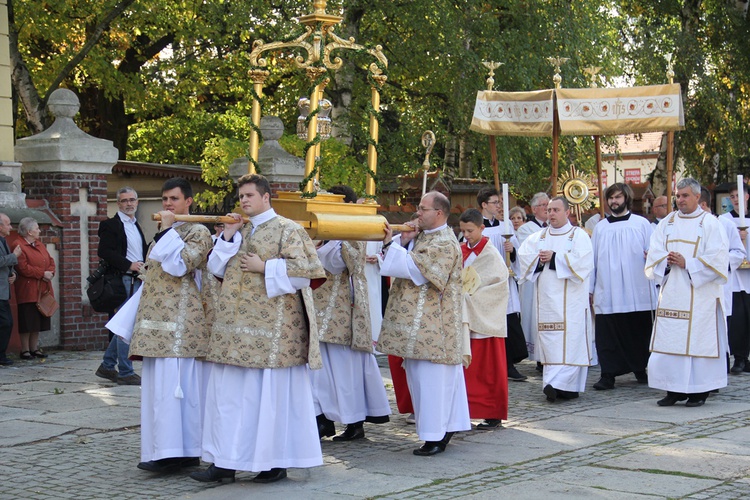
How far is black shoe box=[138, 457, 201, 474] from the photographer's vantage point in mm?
7004

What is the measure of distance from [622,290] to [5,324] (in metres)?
6.16

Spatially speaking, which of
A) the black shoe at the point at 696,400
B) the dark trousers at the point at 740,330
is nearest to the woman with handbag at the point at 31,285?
the black shoe at the point at 696,400

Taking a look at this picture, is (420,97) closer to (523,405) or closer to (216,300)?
(523,405)

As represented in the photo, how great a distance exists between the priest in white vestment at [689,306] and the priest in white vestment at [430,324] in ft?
8.81

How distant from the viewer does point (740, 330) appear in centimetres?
1188

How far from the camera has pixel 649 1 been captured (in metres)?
23.0

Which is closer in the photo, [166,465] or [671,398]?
[166,465]

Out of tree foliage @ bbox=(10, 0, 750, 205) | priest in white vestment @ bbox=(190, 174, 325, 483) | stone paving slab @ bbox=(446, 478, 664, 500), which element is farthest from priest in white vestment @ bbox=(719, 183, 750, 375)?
priest in white vestment @ bbox=(190, 174, 325, 483)

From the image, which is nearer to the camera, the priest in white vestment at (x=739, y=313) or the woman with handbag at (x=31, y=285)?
the priest in white vestment at (x=739, y=313)

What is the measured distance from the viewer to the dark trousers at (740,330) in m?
11.8

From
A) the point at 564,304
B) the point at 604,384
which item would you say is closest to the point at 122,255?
the point at 564,304

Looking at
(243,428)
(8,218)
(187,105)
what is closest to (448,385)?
(243,428)

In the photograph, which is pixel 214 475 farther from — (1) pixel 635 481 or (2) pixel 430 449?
(1) pixel 635 481

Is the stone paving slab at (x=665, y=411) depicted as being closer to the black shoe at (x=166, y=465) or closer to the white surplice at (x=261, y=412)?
the white surplice at (x=261, y=412)
